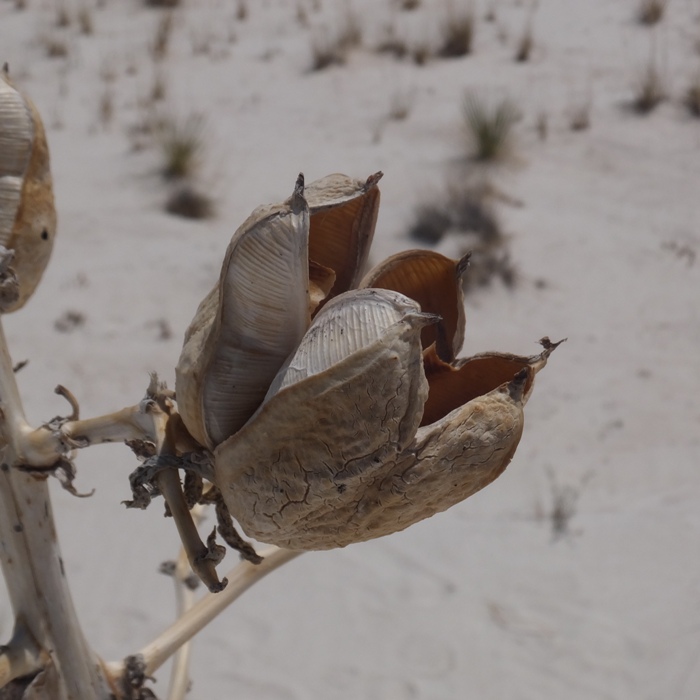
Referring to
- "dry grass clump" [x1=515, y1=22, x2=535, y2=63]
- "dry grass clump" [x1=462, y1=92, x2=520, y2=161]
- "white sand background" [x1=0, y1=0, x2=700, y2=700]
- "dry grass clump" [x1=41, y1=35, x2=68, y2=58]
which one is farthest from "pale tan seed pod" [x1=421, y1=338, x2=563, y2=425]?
"dry grass clump" [x1=41, y1=35, x2=68, y2=58]

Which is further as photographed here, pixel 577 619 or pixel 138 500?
pixel 577 619

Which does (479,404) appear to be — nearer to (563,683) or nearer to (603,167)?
(563,683)

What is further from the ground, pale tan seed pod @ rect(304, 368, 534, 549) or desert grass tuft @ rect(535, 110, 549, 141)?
pale tan seed pod @ rect(304, 368, 534, 549)

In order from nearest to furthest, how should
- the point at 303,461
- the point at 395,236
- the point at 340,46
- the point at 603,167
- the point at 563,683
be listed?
the point at 303,461 < the point at 563,683 < the point at 395,236 < the point at 603,167 < the point at 340,46

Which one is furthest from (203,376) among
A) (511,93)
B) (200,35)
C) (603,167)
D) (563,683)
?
(200,35)

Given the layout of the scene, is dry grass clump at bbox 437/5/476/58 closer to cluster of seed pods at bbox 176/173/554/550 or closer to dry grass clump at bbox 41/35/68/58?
dry grass clump at bbox 41/35/68/58

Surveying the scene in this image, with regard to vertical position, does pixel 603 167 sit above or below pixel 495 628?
above
